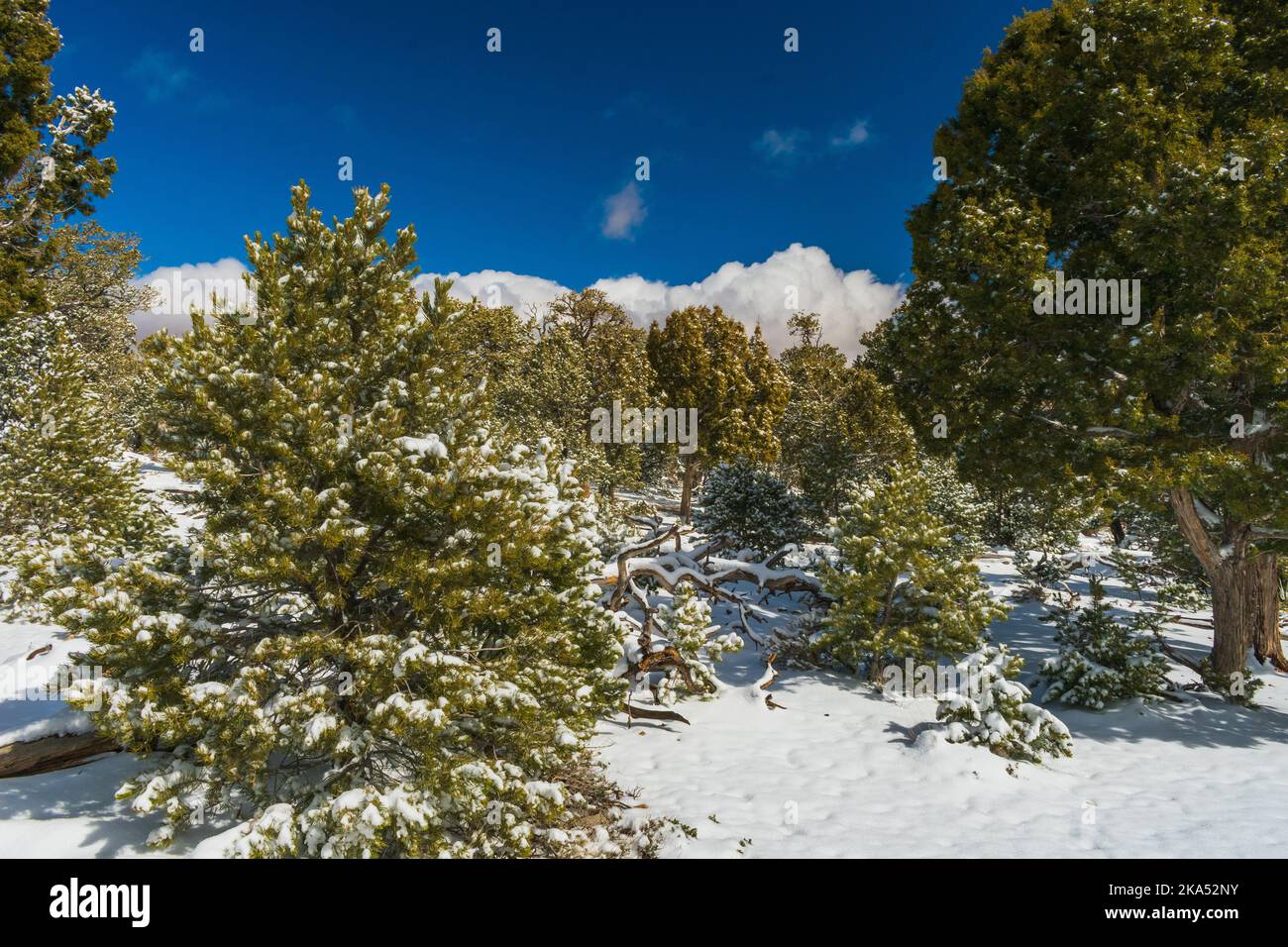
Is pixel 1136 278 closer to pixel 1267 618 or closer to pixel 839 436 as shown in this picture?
pixel 1267 618

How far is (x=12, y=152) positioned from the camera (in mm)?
13992

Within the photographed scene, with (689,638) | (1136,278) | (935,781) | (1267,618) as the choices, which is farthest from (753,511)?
(935,781)

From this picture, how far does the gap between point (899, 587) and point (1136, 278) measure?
282 inches

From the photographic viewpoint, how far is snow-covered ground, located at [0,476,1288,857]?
6.32 metres

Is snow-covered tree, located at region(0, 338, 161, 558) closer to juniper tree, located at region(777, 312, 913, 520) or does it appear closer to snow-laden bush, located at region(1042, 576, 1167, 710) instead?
snow-laden bush, located at region(1042, 576, 1167, 710)

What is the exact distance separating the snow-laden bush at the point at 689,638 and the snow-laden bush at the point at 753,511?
11.2m

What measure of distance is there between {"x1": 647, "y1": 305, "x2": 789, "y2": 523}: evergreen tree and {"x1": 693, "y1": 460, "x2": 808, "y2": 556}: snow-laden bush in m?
5.52

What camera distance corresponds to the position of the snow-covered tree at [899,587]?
11.9 meters

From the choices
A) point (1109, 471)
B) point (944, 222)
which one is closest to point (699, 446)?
point (944, 222)

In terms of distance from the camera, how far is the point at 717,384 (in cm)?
3125

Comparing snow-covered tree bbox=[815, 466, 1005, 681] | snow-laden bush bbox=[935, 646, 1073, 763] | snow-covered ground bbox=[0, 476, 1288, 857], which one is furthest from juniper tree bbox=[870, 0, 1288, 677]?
snow-laden bush bbox=[935, 646, 1073, 763]
